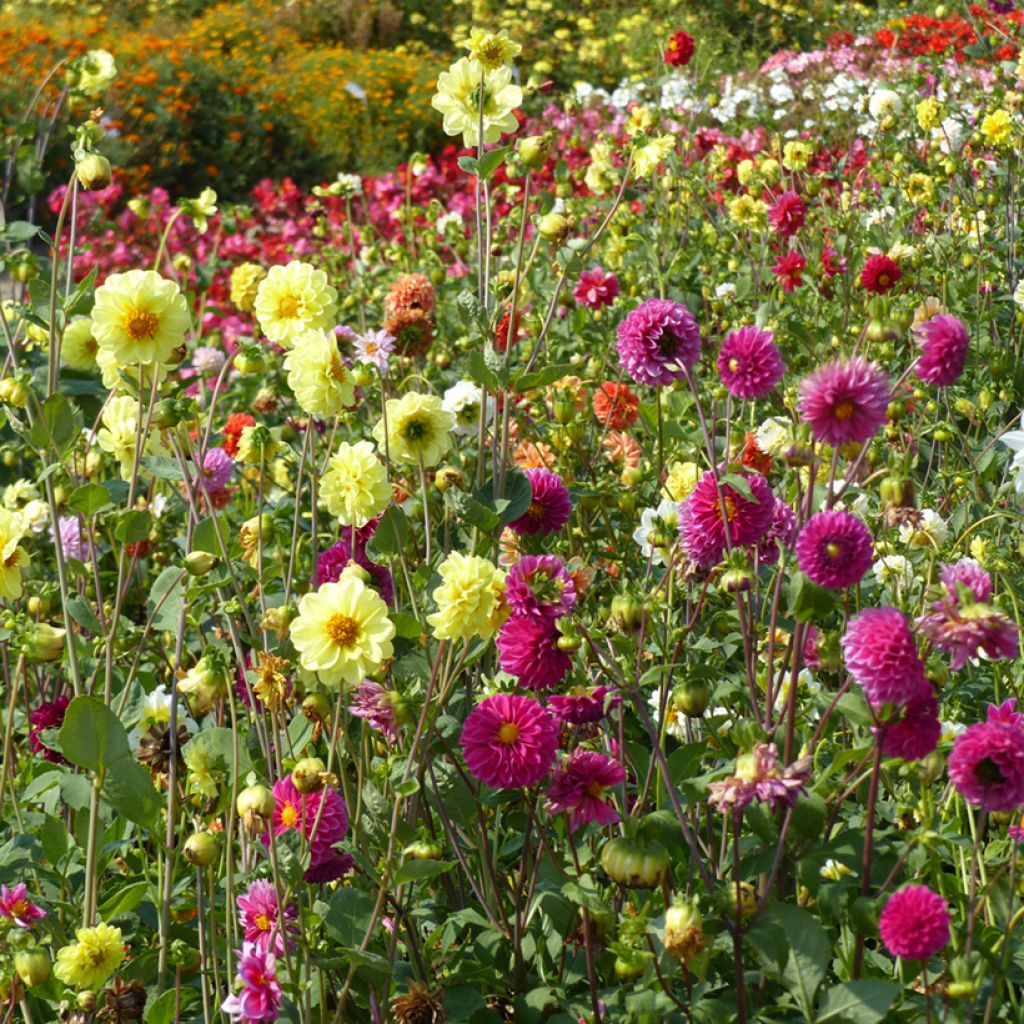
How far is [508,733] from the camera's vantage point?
125cm

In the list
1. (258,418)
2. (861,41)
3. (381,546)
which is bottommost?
(258,418)

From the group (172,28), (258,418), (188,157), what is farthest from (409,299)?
(172,28)

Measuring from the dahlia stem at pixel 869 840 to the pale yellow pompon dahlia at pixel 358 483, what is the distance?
564 millimetres

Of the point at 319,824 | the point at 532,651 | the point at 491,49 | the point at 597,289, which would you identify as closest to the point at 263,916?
the point at 319,824

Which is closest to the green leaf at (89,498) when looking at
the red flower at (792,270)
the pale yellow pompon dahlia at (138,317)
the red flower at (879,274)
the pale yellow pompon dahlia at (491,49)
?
the pale yellow pompon dahlia at (138,317)

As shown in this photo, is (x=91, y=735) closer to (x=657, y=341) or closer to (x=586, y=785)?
(x=586, y=785)

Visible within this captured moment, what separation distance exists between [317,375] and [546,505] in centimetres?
31

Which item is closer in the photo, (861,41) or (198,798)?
(198,798)

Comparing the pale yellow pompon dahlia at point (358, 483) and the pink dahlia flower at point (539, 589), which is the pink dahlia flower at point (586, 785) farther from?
the pale yellow pompon dahlia at point (358, 483)

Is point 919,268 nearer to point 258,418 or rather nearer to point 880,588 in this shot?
point 880,588

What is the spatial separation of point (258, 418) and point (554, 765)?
2.55 metres

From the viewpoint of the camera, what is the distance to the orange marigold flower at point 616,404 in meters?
2.41

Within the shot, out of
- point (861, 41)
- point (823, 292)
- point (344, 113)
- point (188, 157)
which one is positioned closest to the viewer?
point (823, 292)

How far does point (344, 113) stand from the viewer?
375 inches
